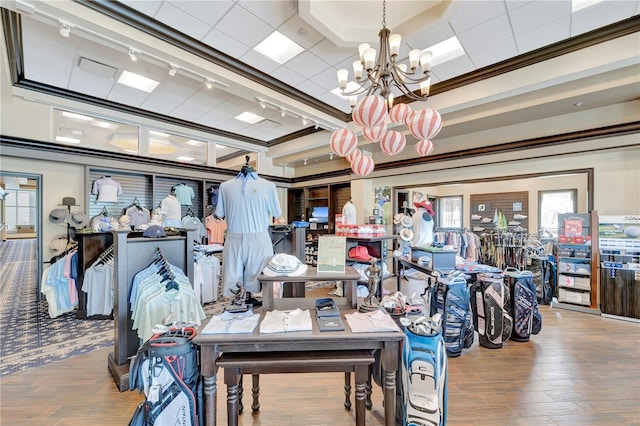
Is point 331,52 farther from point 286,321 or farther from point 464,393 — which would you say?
point 464,393

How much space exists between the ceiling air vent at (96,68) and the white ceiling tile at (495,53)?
5051 mm

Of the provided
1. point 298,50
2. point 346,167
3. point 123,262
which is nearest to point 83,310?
point 123,262

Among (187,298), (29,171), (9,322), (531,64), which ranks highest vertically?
(531,64)

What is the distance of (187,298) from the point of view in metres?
2.16

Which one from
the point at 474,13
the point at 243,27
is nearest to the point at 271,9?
the point at 243,27

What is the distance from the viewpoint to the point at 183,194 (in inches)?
236

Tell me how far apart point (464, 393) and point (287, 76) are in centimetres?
442

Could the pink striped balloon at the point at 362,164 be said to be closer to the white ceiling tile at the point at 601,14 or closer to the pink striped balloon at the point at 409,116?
the pink striped balloon at the point at 409,116

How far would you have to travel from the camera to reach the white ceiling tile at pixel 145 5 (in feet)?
8.79

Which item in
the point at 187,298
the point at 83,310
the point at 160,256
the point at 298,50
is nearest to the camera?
the point at 187,298

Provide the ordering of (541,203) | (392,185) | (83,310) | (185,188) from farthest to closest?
(541,203) < (392,185) < (185,188) < (83,310)

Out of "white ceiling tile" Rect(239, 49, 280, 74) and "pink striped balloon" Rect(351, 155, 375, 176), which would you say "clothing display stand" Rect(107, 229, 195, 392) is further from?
"pink striped balloon" Rect(351, 155, 375, 176)

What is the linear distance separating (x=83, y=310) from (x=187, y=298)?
2.87 metres

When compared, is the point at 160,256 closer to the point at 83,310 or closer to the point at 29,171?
the point at 83,310
